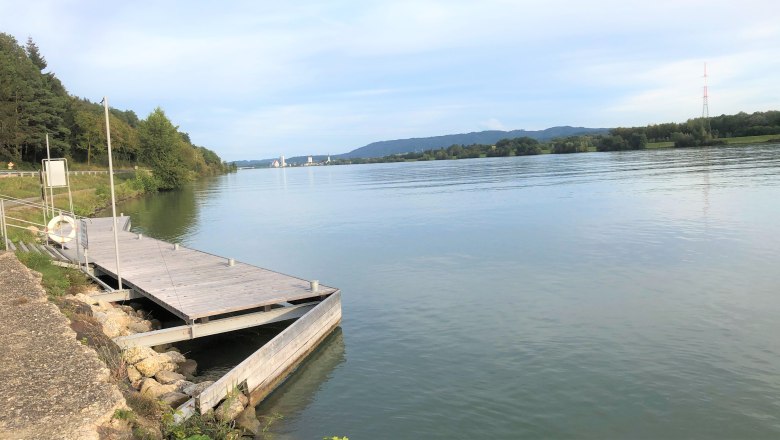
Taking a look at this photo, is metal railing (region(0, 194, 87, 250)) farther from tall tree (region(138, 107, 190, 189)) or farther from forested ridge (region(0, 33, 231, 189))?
tall tree (region(138, 107, 190, 189))

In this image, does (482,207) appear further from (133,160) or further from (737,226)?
(133,160)

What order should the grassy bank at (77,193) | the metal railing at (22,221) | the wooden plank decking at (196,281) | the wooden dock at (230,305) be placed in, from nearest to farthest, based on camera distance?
the wooden dock at (230,305), the wooden plank decking at (196,281), the metal railing at (22,221), the grassy bank at (77,193)

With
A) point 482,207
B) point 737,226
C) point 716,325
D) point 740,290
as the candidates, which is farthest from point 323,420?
point 482,207

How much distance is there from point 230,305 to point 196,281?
118 inches

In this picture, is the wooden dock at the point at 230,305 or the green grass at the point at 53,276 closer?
the wooden dock at the point at 230,305

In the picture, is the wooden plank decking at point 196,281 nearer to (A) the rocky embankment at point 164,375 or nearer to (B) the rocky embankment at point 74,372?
(A) the rocky embankment at point 164,375

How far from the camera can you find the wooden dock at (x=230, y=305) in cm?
1011

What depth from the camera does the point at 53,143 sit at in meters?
66.9

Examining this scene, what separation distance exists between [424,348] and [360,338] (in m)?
1.75

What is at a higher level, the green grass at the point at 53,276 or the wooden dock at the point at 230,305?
the green grass at the point at 53,276

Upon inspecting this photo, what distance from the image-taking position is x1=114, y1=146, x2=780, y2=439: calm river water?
905 cm

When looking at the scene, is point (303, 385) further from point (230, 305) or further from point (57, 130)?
point (57, 130)

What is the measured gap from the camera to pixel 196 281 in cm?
1510

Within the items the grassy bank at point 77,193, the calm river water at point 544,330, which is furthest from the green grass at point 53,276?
the grassy bank at point 77,193
